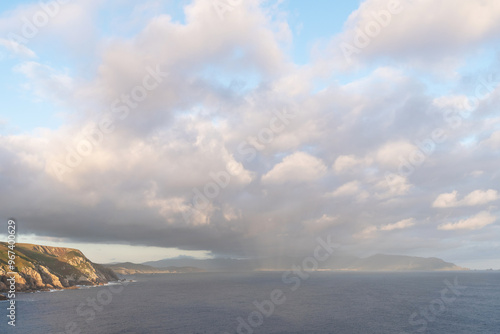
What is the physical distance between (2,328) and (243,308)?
90979mm

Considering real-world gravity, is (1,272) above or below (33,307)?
above

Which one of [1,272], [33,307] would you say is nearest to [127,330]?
[33,307]

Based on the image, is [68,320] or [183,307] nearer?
[68,320]

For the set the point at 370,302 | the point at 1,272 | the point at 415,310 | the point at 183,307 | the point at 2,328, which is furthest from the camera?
the point at 1,272

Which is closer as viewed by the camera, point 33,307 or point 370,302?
point 33,307

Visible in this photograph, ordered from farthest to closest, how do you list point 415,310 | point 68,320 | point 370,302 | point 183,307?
point 370,302 < point 183,307 < point 415,310 < point 68,320

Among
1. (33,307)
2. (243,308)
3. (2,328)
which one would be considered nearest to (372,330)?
(243,308)

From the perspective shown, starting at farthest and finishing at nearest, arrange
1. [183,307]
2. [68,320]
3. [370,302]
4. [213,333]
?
1. [370,302]
2. [183,307]
3. [68,320]
4. [213,333]

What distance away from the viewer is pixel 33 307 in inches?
5551

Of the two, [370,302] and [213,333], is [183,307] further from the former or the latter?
[370,302]

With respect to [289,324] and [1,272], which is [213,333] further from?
[1,272]

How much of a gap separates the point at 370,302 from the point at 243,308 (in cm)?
7067

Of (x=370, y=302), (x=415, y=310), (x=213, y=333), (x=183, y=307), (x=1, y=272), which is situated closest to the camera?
(x=213, y=333)

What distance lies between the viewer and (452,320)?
11369 cm
